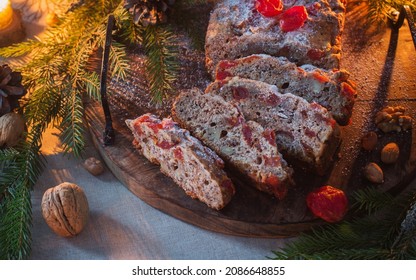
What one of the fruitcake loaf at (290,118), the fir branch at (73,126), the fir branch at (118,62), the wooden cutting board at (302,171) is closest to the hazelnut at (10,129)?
the fir branch at (73,126)

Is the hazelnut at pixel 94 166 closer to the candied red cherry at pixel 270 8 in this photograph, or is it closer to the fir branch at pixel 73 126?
the fir branch at pixel 73 126

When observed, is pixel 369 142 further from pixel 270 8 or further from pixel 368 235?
pixel 270 8

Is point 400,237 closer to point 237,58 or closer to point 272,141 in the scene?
point 272,141

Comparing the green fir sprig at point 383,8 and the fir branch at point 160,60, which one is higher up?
the green fir sprig at point 383,8

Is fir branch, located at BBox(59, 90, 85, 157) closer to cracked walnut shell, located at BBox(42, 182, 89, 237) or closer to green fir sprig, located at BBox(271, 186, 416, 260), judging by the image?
cracked walnut shell, located at BBox(42, 182, 89, 237)

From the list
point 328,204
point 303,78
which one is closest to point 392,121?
point 303,78

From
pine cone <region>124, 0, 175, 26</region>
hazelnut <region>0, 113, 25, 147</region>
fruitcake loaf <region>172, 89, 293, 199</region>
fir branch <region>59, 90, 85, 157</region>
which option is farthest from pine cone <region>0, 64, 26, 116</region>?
fruitcake loaf <region>172, 89, 293, 199</region>
